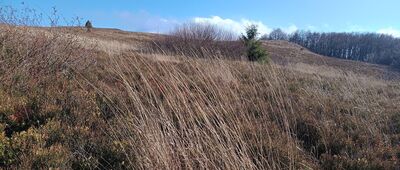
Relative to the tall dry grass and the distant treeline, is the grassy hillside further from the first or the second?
the distant treeline

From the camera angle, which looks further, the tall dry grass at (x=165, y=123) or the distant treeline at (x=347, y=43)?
the distant treeline at (x=347, y=43)

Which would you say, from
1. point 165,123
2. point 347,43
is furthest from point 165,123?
point 347,43

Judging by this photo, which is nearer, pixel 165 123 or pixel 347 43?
pixel 165 123

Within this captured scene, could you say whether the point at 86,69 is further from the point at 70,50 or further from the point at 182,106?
the point at 182,106

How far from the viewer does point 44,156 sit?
2.39m

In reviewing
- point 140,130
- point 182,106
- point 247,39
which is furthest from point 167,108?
point 247,39

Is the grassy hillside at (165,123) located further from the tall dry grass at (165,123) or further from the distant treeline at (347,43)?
the distant treeline at (347,43)

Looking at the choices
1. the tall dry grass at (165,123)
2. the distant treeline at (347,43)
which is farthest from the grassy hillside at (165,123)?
the distant treeline at (347,43)

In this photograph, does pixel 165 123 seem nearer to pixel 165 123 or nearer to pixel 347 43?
pixel 165 123

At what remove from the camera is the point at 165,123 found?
2967 millimetres

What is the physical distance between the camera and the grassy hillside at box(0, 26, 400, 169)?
260 cm

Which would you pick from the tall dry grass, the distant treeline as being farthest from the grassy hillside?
the distant treeline

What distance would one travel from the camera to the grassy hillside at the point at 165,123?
260cm

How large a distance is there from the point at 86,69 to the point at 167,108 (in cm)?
275
